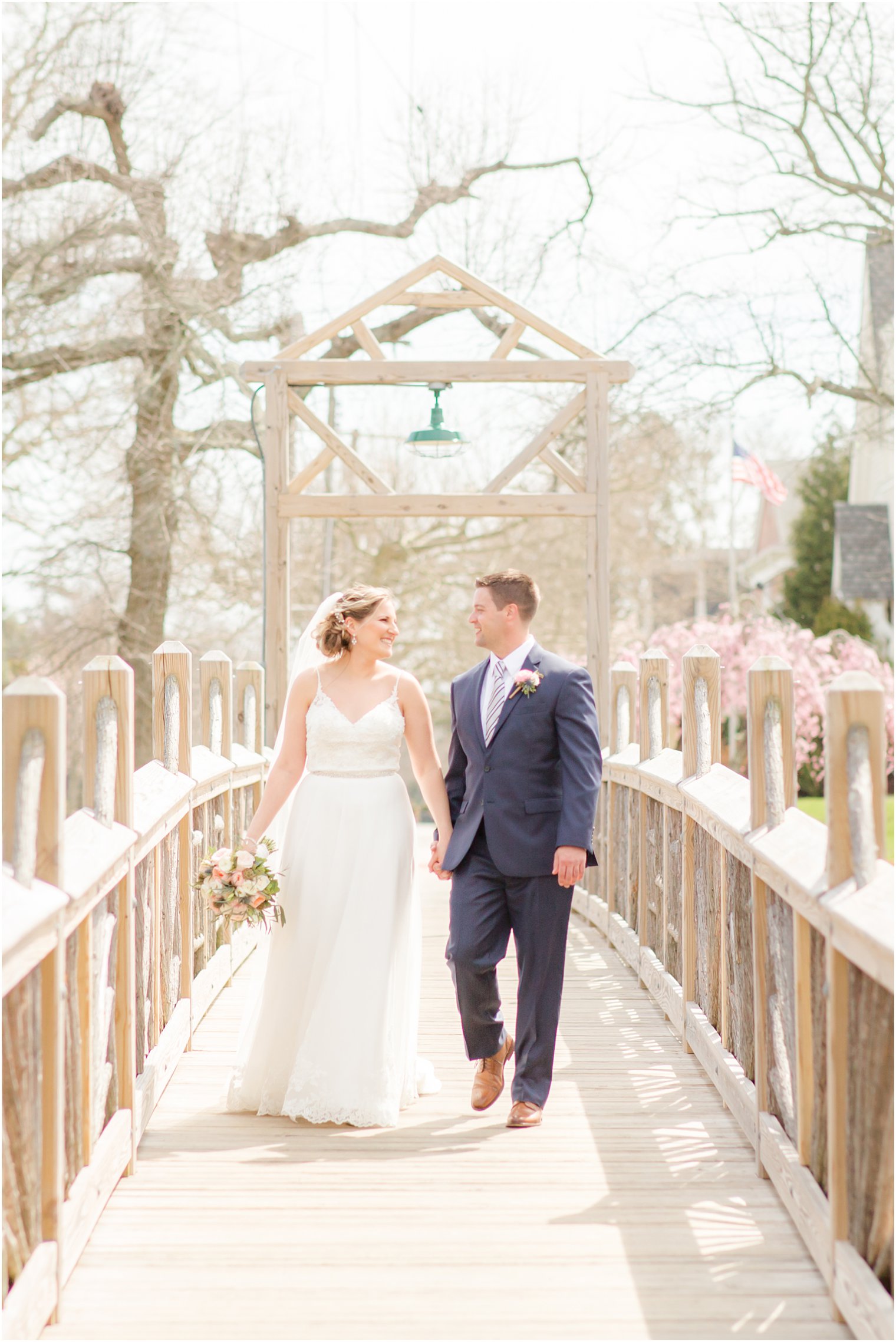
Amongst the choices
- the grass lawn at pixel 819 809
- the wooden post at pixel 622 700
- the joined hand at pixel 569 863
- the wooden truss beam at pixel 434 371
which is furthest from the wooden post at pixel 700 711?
the grass lawn at pixel 819 809

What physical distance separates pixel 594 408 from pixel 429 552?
12.5m

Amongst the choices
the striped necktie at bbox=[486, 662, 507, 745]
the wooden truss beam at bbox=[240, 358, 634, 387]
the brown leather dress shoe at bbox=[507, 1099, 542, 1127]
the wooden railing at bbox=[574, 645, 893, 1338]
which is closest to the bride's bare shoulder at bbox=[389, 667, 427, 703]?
the striped necktie at bbox=[486, 662, 507, 745]

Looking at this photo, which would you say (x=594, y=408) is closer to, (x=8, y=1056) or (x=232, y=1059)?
(x=232, y=1059)

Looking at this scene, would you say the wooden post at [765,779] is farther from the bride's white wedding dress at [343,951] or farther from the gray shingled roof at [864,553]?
the gray shingled roof at [864,553]

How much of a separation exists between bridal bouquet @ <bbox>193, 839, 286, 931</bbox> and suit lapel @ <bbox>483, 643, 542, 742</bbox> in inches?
35.6

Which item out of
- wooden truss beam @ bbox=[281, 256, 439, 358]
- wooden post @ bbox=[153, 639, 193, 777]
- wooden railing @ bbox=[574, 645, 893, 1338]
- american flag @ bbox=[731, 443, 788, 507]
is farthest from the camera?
american flag @ bbox=[731, 443, 788, 507]

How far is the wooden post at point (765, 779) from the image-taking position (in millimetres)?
4129

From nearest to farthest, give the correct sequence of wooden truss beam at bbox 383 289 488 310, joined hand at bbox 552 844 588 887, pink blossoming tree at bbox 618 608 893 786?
joined hand at bbox 552 844 588 887
wooden truss beam at bbox 383 289 488 310
pink blossoming tree at bbox 618 608 893 786

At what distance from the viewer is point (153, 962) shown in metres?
4.96

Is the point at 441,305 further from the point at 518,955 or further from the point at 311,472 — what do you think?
the point at 518,955

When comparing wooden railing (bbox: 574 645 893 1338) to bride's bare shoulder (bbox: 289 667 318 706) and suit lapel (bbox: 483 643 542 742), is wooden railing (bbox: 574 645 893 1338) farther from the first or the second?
bride's bare shoulder (bbox: 289 667 318 706)

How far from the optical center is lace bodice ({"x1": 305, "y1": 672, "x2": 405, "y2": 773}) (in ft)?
16.5

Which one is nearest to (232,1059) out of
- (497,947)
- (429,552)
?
(497,947)

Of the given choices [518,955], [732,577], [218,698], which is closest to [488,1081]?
[518,955]
